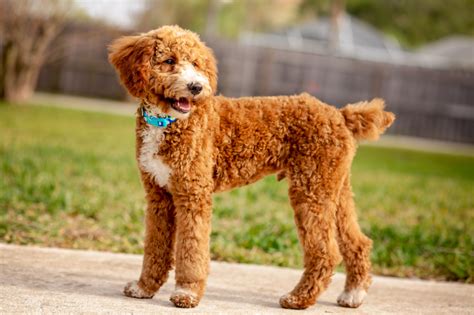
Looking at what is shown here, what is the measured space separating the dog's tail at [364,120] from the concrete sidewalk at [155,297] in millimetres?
1174

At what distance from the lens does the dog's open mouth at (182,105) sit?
413cm

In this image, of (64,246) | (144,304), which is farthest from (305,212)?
(64,246)

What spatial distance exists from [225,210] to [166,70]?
12.0 ft

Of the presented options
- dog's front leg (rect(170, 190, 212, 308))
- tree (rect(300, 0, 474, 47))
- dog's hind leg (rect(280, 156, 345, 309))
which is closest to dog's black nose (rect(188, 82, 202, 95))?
dog's front leg (rect(170, 190, 212, 308))

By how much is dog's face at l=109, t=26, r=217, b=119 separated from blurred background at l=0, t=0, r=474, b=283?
7.28 feet

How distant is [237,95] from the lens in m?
21.2

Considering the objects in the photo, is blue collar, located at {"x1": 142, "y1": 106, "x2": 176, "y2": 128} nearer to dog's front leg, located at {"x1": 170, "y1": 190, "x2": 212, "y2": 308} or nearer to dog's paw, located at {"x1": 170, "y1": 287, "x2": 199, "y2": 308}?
dog's front leg, located at {"x1": 170, "y1": 190, "x2": 212, "y2": 308}

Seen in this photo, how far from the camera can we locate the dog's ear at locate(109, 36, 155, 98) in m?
4.16

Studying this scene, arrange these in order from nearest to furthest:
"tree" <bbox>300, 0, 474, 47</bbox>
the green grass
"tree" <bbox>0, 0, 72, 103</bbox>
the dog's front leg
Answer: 1. the dog's front leg
2. the green grass
3. "tree" <bbox>0, 0, 72, 103</bbox>
4. "tree" <bbox>300, 0, 474, 47</bbox>

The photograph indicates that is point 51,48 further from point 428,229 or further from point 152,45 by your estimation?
point 152,45

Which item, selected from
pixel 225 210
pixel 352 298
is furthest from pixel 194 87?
pixel 225 210

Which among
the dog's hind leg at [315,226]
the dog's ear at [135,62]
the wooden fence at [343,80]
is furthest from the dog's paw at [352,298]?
the wooden fence at [343,80]

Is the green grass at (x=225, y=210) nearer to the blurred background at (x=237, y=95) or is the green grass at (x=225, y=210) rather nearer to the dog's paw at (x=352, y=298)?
the blurred background at (x=237, y=95)

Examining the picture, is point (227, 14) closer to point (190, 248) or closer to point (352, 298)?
point (352, 298)
